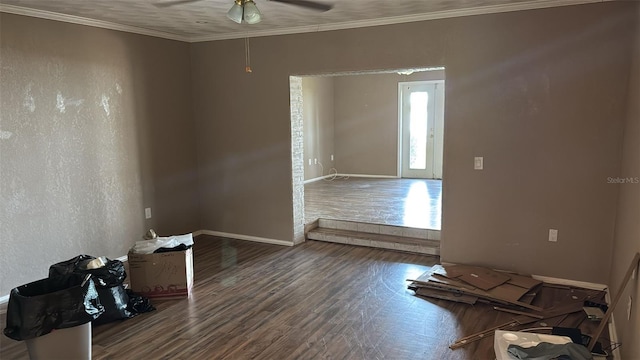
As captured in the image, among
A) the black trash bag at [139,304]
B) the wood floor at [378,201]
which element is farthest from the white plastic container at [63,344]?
the wood floor at [378,201]

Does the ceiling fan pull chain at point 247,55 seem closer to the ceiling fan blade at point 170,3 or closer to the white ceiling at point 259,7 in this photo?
the white ceiling at point 259,7

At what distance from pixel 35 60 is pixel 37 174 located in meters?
0.99

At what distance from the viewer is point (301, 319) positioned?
338 centimetres

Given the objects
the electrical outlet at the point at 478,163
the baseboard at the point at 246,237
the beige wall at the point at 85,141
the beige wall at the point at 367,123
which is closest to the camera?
the beige wall at the point at 85,141

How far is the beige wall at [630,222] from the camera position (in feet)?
7.68

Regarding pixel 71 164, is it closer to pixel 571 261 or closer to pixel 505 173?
pixel 505 173

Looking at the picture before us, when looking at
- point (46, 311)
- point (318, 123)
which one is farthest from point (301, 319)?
point (318, 123)

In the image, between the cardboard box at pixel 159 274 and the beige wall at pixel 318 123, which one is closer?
the cardboard box at pixel 159 274

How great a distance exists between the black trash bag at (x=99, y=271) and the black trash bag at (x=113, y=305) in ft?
0.16

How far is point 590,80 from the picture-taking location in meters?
3.63

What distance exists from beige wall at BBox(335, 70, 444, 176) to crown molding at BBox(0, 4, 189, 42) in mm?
4585

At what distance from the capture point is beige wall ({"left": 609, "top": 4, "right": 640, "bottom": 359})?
92.2 inches

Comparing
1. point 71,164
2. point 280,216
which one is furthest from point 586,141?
point 71,164

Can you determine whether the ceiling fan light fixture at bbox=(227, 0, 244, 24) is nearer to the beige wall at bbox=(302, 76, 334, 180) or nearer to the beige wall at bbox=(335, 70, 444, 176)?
the beige wall at bbox=(302, 76, 334, 180)
